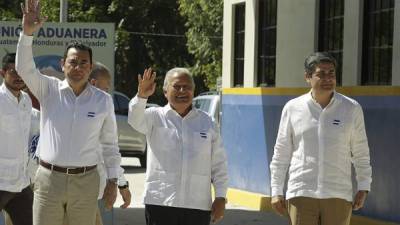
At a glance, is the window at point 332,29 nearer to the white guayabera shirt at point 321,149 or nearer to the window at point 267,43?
the window at point 267,43

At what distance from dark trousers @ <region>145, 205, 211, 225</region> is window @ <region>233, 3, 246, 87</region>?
8018mm

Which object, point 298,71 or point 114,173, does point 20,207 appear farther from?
point 298,71

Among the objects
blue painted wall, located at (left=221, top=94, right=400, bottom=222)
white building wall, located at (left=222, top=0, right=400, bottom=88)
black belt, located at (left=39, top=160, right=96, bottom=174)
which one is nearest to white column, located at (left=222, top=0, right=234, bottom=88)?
white building wall, located at (left=222, top=0, right=400, bottom=88)

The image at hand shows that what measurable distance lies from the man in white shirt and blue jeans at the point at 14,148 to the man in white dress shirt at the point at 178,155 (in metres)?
1.16

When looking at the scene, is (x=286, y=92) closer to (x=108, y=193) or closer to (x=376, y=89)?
(x=376, y=89)

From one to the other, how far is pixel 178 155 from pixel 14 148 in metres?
1.46

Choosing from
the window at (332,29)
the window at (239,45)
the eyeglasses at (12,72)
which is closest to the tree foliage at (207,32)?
the window at (239,45)

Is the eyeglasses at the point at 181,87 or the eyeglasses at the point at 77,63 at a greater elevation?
the eyeglasses at the point at 77,63

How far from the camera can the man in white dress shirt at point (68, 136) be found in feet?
19.5

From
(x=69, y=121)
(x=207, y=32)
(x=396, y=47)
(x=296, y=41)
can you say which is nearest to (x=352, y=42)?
(x=396, y=47)

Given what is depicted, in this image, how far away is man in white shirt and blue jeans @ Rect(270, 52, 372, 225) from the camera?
624 cm

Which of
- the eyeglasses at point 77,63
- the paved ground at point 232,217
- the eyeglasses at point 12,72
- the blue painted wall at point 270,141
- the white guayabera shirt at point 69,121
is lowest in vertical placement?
the paved ground at point 232,217

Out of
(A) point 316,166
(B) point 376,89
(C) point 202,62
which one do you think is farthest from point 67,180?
(C) point 202,62

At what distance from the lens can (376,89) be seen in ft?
33.7
